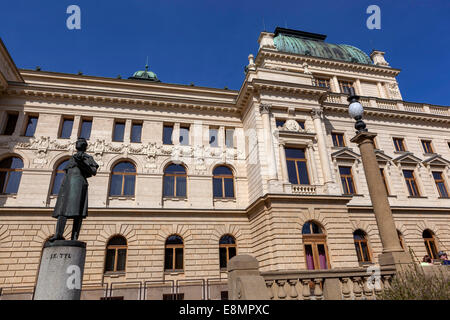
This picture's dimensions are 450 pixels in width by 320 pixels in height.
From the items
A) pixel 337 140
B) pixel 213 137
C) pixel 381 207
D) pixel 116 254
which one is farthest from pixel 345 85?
pixel 116 254

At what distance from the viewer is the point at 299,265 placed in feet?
54.2

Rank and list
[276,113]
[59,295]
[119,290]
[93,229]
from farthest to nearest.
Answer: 1. [276,113]
2. [93,229]
3. [119,290]
4. [59,295]

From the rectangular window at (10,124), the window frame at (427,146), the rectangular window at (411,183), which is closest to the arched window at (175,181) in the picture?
the rectangular window at (10,124)

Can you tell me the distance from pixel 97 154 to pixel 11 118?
702cm

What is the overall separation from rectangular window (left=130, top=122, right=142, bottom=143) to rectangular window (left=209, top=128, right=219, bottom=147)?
18.7 ft

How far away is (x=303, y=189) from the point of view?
62.3ft

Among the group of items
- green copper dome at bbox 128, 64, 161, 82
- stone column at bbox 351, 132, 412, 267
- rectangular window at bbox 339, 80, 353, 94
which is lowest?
stone column at bbox 351, 132, 412, 267

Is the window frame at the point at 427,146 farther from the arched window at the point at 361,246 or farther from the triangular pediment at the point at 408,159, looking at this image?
the arched window at the point at 361,246

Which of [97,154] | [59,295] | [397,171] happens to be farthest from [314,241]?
[97,154]

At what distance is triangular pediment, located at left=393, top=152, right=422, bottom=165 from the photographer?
24.1 m

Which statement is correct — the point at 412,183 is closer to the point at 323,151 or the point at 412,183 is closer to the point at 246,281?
the point at 323,151

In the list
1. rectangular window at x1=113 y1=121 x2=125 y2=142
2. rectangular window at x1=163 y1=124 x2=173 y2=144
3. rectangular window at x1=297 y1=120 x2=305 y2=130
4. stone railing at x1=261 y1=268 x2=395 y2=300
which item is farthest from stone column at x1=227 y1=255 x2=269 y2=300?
rectangular window at x1=113 y1=121 x2=125 y2=142

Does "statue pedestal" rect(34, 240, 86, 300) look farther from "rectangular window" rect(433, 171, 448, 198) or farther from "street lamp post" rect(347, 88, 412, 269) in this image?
"rectangular window" rect(433, 171, 448, 198)
